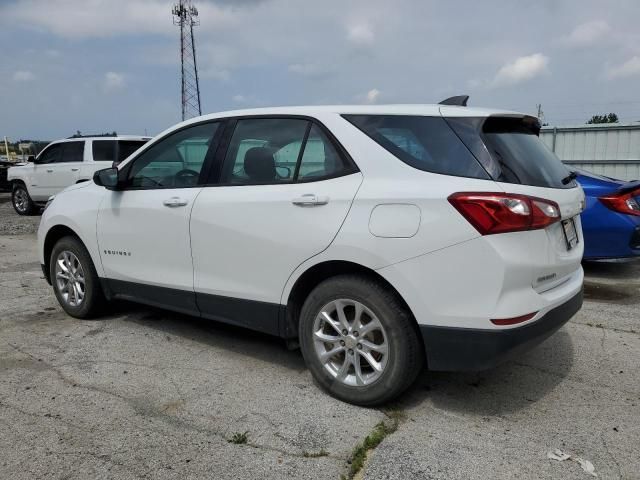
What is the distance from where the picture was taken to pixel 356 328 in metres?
3.23

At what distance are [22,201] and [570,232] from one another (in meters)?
14.6

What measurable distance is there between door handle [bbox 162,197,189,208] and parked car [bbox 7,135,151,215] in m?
9.50

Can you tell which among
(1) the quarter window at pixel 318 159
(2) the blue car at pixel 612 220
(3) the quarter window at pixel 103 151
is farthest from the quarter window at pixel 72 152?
(1) the quarter window at pixel 318 159

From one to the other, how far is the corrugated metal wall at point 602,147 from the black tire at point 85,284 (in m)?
9.93

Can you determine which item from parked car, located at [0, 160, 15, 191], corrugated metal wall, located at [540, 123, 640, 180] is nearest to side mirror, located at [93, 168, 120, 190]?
corrugated metal wall, located at [540, 123, 640, 180]

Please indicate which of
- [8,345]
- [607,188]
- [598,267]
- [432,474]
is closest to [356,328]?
[432,474]

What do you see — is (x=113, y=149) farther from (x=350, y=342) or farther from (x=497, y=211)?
(x=497, y=211)

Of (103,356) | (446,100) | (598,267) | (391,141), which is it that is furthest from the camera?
(598,267)

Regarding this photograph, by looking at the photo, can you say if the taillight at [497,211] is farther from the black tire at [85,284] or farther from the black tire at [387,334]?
the black tire at [85,284]

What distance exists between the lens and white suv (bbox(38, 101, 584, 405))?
2.86m

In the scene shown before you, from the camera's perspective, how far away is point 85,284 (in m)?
4.86

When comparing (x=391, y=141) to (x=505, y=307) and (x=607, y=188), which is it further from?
(x=607, y=188)

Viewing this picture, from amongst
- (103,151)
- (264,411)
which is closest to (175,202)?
(264,411)

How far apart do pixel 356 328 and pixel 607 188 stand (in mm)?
4385
